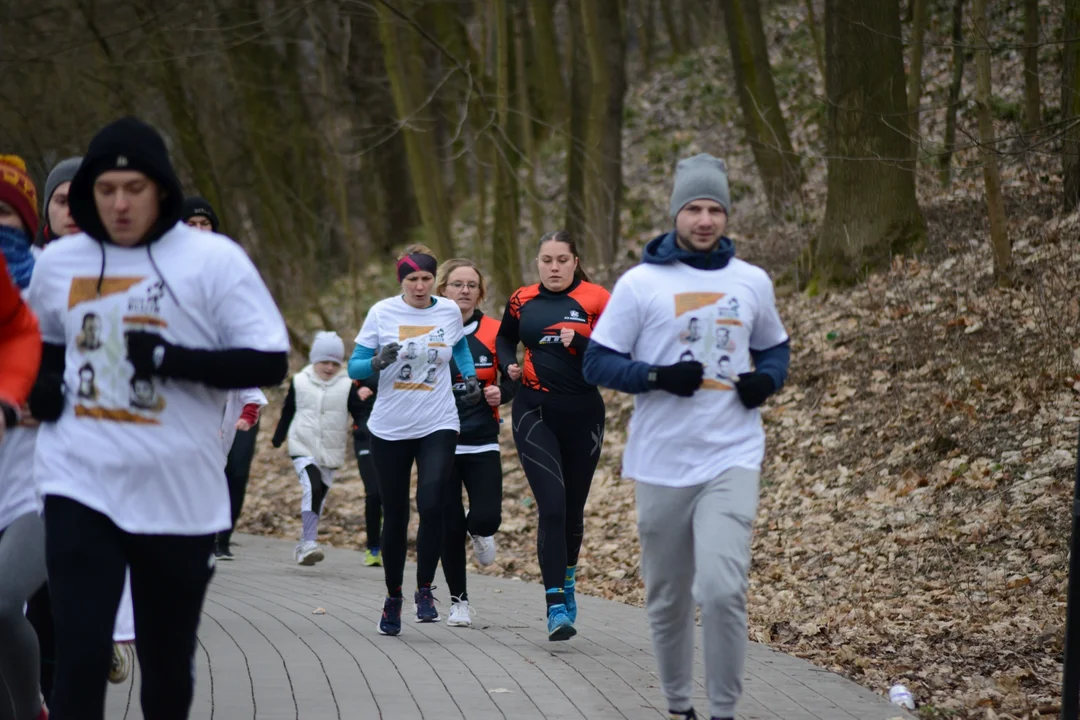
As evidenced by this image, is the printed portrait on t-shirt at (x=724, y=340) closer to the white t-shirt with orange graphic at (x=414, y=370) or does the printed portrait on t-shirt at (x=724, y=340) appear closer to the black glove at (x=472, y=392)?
the white t-shirt with orange graphic at (x=414, y=370)

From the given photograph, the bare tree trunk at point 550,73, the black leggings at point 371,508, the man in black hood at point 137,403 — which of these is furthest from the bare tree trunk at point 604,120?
the man in black hood at point 137,403

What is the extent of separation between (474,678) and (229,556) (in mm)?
6600

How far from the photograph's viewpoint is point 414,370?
850 cm

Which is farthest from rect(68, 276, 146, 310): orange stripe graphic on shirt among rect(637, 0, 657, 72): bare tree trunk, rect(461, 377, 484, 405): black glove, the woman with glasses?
rect(637, 0, 657, 72): bare tree trunk

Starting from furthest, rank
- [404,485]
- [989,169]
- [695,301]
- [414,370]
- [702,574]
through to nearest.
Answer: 1. [989,169]
2. [414,370]
3. [404,485]
4. [695,301]
5. [702,574]

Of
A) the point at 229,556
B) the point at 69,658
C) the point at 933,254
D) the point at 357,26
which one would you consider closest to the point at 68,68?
the point at 357,26

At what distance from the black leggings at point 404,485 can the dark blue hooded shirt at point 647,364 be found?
2.87m

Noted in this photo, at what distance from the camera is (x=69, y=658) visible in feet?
13.3

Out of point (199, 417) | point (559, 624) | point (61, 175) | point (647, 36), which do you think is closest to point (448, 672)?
point (559, 624)

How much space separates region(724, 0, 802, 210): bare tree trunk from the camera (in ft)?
71.9

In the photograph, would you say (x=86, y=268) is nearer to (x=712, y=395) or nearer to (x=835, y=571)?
(x=712, y=395)

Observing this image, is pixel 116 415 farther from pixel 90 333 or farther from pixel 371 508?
pixel 371 508

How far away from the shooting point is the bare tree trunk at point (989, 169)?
42.3 ft

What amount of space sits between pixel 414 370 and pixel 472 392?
0.50 meters
